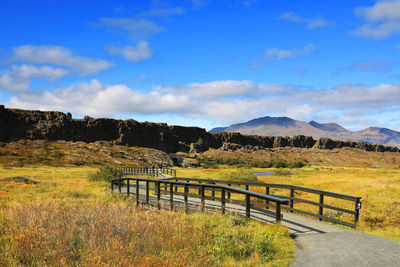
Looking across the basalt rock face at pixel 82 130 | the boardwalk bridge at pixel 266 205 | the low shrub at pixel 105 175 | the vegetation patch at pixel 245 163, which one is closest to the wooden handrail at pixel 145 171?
the low shrub at pixel 105 175

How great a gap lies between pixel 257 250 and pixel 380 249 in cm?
299

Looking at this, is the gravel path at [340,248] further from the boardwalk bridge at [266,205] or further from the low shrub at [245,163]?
the low shrub at [245,163]

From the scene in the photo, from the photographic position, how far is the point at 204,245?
674 centimetres

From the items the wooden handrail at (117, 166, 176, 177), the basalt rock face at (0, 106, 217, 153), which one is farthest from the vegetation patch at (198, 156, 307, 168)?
the wooden handrail at (117, 166, 176, 177)

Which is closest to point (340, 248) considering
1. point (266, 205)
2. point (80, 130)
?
point (266, 205)

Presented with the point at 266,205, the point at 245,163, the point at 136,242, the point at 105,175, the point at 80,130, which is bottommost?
the point at 245,163

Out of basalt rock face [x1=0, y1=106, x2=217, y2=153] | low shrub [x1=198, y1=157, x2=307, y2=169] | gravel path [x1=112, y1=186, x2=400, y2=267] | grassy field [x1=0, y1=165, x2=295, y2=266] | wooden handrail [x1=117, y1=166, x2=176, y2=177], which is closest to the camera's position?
grassy field [x1=0, y1=165, x2=295, y2=266]

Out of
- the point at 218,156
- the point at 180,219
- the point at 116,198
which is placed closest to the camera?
the point at 180,219

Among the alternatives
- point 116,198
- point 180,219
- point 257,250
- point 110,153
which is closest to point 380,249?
point 257,250

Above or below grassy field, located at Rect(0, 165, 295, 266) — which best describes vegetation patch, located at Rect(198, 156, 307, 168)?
below

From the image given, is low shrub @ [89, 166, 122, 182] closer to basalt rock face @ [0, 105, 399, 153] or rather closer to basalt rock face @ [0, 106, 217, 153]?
basalt rock face @ [0, 105, 399, 153]

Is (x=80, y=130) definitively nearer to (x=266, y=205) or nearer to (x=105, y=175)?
(x=105, y=175)

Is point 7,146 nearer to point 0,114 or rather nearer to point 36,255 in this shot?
point 0,114

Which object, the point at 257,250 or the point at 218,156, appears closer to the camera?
the point at 257,250
